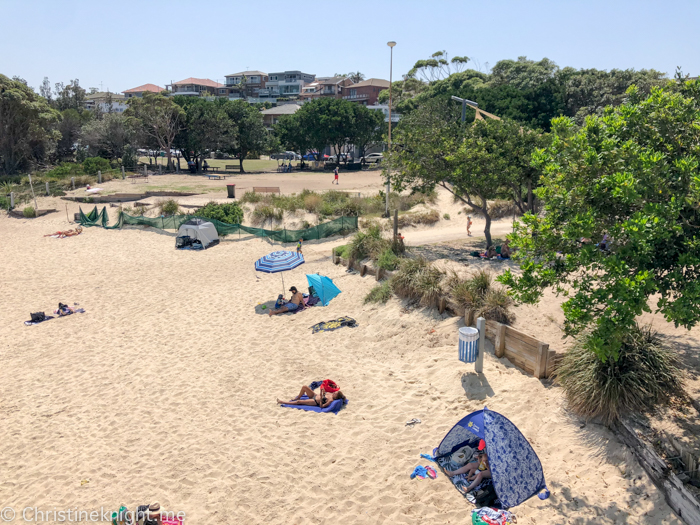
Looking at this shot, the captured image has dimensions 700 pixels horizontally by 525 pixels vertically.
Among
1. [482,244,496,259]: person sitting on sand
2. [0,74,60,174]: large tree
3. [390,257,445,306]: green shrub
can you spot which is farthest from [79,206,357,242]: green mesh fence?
[0,74,60,174]: large tree

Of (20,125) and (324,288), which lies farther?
(20,125)

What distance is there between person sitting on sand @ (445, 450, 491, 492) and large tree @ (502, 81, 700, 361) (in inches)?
90.2

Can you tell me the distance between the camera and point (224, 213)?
89.1 ft

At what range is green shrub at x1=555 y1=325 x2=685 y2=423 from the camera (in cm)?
775

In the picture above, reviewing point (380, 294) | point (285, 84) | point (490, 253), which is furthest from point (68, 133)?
point (285, 84)

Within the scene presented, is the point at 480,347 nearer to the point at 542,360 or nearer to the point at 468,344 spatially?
the point at 468,344

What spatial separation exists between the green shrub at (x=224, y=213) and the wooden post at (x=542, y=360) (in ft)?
66.3

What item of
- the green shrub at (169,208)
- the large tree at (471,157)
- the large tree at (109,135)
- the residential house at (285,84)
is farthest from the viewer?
the residential house at (285,84)

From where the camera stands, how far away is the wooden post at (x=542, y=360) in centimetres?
950

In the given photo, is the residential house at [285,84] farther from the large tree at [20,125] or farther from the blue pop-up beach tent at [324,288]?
the blue pop-up beach tent at [324,288]

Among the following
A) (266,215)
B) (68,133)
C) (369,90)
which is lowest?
(266,215)

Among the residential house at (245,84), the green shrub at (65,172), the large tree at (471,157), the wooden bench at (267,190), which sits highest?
the residential house at (245,84)

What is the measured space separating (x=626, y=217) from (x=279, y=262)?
10.5m

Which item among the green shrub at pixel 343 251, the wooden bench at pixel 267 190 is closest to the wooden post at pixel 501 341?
the green shrub at pixel 343 251
